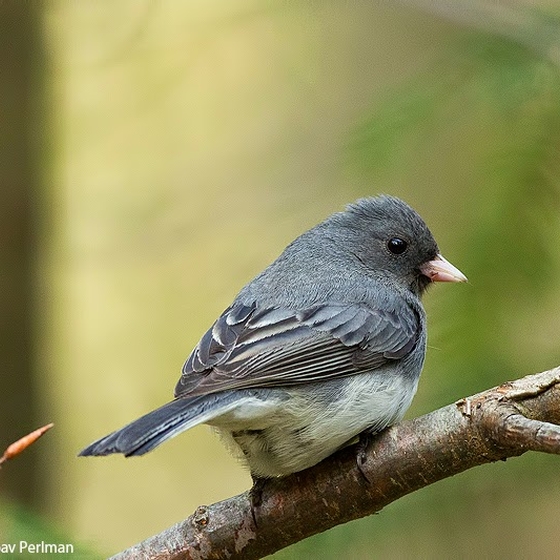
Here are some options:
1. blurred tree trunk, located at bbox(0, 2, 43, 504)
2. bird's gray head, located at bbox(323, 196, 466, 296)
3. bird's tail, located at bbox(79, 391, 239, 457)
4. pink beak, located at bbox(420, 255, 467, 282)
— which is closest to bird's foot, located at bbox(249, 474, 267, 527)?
bird's tail, located at bbox(79, 391, 239, 457)

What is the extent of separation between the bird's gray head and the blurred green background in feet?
0.44

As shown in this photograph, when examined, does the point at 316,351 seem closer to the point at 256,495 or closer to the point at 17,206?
the point at 256,495

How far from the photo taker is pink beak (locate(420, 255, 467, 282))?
337 cm

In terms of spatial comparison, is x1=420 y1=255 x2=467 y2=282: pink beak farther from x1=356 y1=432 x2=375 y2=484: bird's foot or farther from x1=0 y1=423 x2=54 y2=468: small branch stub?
x1=0 y1=423 x2=54 y2=468: small branch stub

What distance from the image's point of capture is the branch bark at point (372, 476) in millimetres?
2285

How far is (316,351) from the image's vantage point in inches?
120

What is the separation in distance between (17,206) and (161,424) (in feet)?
8.68

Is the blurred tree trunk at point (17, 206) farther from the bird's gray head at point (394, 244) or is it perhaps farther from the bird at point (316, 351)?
the bird's gray head at point (394, 244)

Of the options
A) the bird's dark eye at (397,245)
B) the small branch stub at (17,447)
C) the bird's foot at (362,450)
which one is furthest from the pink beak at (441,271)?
the small branch stub at (17,447)

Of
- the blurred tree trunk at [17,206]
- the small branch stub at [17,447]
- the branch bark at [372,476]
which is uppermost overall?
the blurred tree trunk at [17,206]

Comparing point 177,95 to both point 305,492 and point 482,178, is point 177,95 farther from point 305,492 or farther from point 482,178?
point 305,492

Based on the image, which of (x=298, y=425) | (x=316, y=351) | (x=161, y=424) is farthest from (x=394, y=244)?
(x=161, y=424)

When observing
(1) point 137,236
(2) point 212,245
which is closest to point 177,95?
(2) point 212,245

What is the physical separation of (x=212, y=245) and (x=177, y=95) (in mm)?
1236
